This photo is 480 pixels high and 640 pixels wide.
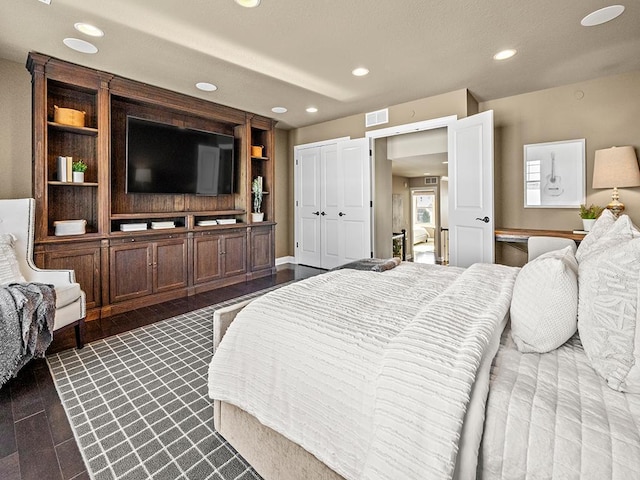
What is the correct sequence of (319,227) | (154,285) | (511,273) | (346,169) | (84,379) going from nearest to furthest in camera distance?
(511,273) < (84,379) < (154,285) < (346,169) < (319,227)

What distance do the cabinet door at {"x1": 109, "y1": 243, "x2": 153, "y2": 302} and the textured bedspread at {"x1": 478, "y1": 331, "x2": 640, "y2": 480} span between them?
3.77 meters

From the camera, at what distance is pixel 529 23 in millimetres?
2582

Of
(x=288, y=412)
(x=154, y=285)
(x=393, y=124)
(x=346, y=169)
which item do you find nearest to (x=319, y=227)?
(x=346, y=169)

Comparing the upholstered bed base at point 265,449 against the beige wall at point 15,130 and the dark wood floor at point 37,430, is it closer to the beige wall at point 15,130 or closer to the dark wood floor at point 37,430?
the dark wood floor at point 37,430

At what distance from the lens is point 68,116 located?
3.29 m

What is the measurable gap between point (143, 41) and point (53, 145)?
158 centimetres

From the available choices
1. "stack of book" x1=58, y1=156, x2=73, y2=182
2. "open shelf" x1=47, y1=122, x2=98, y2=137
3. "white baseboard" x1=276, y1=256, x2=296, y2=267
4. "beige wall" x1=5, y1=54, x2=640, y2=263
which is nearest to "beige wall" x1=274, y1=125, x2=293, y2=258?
"white baseboard" x1=276, y1=256, x2=296, y2=267

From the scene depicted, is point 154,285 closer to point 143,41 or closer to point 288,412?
point 143,41

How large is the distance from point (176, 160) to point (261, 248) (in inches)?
72.0

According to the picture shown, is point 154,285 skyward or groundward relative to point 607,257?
groundward

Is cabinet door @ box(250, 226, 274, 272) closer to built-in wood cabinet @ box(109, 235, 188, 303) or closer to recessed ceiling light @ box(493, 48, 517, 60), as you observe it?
built-in wood cabinet @ box(109, 235, 188, 303)

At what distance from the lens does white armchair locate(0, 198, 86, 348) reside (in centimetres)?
249

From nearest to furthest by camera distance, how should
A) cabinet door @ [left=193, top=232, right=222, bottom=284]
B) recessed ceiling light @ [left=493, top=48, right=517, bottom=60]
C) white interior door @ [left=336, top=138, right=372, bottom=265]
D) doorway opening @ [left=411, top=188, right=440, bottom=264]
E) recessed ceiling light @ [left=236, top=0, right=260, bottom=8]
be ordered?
recessed ceiling light @ [left=236, top=0, right=260, bottom=8], recessed ceiling light @ [left=493, top=48, right=517, bottom=60], cabinet door @ [left=193, top=232, right=222, bottom=284], white interior door @ [left=336, top=138, right=372, bottom=265], doorway opening @ [left=411, top=188, right=440, bottom=264]

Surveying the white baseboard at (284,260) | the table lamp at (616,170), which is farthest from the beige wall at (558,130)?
the white baseboard at (284,260)
